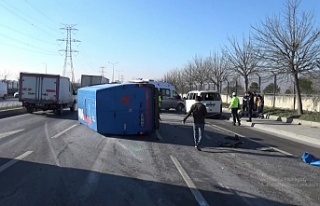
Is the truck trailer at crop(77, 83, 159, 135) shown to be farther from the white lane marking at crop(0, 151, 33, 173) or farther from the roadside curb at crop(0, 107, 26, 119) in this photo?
the roadside curb at crop(0, 107, 26, 119)

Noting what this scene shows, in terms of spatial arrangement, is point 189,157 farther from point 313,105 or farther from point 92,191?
point 313,105

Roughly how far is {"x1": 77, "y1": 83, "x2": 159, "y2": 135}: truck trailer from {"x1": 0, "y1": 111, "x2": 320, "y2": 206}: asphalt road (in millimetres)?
1346

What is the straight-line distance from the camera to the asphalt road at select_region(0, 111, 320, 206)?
7199 millimetres

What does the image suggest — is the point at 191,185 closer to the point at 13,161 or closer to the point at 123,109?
the point at 13,161

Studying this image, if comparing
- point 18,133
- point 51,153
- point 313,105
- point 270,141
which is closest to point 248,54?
point 313,105

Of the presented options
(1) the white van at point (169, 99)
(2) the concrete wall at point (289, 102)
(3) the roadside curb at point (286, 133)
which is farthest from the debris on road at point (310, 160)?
(1) the white van at point (169, 99)

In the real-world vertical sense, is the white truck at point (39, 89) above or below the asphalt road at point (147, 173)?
above

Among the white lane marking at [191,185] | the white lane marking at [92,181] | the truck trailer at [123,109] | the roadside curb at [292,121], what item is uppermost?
the truck trailer at [123,109]

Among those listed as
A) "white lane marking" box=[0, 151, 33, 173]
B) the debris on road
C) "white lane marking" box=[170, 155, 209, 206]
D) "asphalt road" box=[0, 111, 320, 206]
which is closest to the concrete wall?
"asphalt road" box=[0, 111, 320, 206]

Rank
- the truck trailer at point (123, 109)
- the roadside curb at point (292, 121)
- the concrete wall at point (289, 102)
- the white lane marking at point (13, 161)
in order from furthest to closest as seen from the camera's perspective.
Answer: the concrete wall at point (289, 102)
the roadside curb at point (292, 121)
the truck trailer at point (123, 109)
the white lane marking at point (13, 161)

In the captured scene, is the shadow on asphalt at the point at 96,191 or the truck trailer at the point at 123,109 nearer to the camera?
the shadow on asphalt at the point at 96,191

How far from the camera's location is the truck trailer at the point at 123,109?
1667cm

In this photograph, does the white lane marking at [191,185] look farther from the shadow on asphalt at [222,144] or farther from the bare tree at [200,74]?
the bare tree at [200,74]

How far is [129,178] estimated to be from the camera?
8.76 meters
